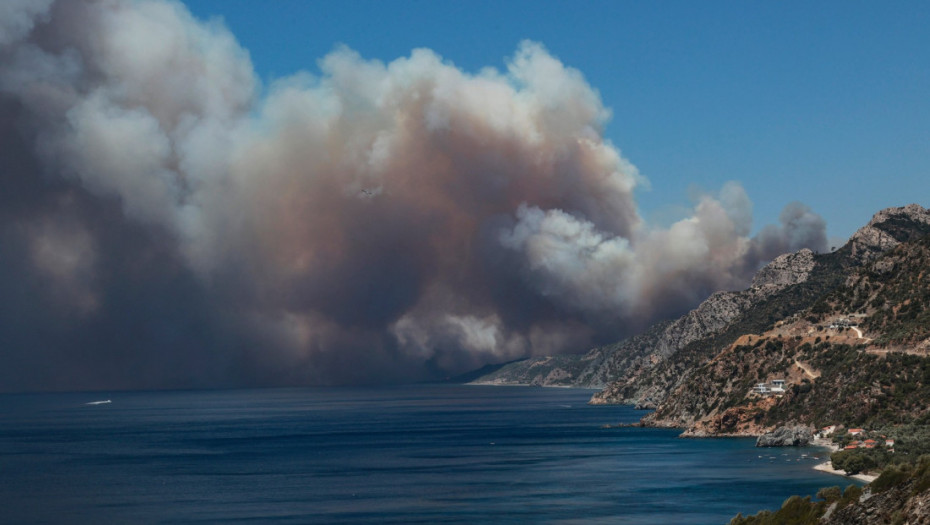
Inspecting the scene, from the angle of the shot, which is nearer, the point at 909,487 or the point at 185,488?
the point at 909,487

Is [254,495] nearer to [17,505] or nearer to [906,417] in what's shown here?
[17,505]

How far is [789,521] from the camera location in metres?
99.5

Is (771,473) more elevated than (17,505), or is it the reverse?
(17,505)

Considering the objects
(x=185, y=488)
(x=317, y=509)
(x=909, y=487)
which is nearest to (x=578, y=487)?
(x=317, y=509)

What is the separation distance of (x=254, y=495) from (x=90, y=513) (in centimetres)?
2770

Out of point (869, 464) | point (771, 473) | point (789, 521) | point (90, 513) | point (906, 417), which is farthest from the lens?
point (906, 417)

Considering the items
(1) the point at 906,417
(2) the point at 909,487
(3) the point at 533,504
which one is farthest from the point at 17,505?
(1) the point at 906,417

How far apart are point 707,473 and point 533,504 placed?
45.4 metres

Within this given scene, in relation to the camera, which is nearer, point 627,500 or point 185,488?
point 627,500

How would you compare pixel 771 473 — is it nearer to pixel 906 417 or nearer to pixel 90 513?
pixel 906 417

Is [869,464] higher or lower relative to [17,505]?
lower

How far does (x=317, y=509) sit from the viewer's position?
5901 inches

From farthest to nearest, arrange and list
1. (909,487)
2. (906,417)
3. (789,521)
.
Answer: (906,417) → (789,521) → (909,487)

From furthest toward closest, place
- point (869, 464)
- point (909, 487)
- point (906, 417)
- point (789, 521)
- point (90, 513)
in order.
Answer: point (906, 417) < point (869, 464) < point (90, 513) < point (789, 521) < point (909, 487)
